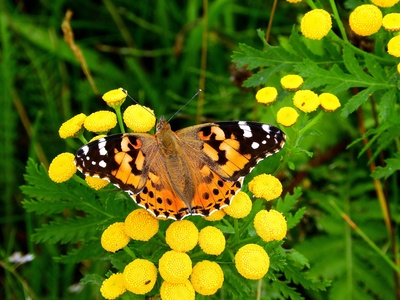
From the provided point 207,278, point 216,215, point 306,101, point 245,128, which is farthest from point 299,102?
point 207,278

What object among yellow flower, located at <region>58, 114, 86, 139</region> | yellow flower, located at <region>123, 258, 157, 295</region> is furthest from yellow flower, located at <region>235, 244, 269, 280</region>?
yellow flower, located at <region>58, 114, 86, 139</region>

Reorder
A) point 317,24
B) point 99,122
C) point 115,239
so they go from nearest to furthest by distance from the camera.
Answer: point 115,239
point 99,122
point 317,24

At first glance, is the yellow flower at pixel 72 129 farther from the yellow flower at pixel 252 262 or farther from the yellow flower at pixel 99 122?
the yellow flower at pixel 252 262

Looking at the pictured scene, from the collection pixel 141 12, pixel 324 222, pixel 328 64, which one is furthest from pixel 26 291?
pixel 141 12

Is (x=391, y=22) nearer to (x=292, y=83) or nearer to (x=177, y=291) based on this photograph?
(x=292, y=83)

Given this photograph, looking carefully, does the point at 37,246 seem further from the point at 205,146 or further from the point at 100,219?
the point at 205,146

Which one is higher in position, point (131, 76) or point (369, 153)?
point (369, 153)
